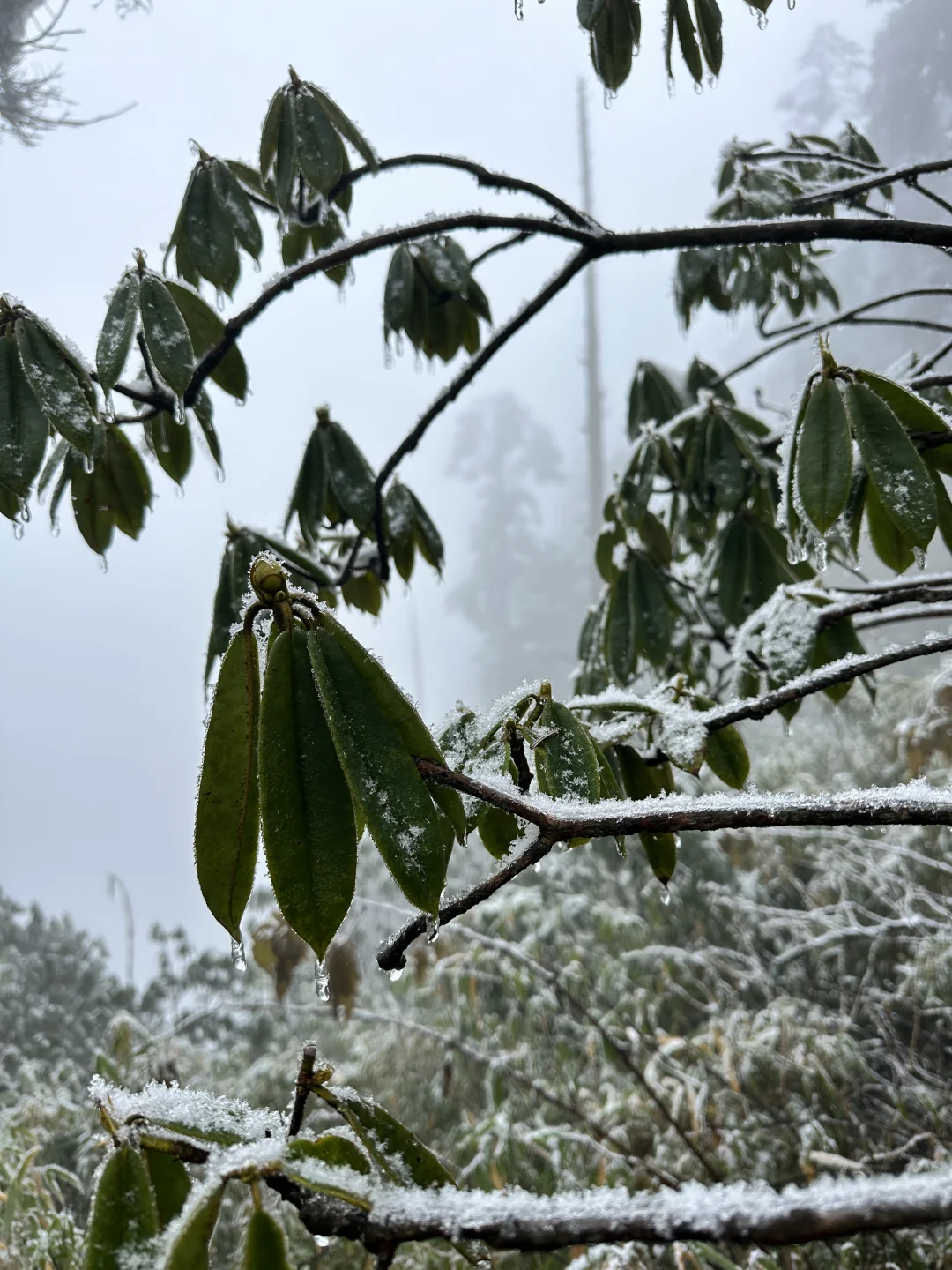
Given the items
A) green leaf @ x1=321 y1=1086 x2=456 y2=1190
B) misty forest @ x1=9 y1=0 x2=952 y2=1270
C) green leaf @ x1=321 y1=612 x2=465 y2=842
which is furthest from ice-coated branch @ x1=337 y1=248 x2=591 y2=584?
green leaf @ x1=321 y1=1086 x2=456 y2=1190

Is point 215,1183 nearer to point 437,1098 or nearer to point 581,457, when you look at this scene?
point 437,1098

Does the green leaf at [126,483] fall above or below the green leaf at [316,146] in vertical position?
below

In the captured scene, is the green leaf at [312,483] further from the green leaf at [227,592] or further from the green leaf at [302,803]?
the green leaf at [302,803]

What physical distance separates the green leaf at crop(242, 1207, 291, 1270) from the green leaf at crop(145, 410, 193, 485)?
63cm

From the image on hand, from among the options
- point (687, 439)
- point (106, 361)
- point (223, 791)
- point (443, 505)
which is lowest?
point (223, 791)

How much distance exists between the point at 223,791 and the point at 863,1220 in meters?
0.22

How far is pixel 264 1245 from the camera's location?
0.22 m

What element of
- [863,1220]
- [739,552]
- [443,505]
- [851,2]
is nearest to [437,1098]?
[739,552]

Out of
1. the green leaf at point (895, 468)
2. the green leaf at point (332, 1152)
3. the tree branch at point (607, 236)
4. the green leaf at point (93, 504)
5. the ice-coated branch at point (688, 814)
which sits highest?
the tree branch at point (607, 236)

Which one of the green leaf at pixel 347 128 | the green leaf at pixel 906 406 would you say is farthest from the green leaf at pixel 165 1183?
the green leaf at pixel 347 128

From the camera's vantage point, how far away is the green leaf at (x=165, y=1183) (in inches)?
10.5

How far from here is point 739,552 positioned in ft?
3.04

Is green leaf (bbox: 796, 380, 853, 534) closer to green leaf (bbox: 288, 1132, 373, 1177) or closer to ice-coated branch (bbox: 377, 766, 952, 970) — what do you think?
ice-coated branch (bbox: 377, 766, 952, 970)

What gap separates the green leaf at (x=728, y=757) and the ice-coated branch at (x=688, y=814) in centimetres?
23
